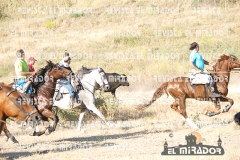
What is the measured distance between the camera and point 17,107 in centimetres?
1127

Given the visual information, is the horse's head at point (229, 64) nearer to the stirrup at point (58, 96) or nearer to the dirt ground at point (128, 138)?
the dirt ground at point (128, 138)

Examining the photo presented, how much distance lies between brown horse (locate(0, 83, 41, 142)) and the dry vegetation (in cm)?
107

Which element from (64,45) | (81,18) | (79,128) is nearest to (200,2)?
(81,18)

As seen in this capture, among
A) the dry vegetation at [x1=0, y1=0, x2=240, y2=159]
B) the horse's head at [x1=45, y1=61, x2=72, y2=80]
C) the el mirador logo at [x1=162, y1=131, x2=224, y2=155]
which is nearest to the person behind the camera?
the el mirador logo at [x1=162, y1=131, x2=224, y2=155]

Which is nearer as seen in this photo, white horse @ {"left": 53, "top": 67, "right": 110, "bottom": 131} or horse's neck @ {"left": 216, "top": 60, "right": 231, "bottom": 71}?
white horse @ {"left": 53, "top": 67, "right": 110, "bottom": 131}

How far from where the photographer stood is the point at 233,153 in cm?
1030

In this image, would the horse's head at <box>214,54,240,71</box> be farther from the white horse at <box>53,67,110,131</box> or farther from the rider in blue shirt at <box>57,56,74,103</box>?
the rider in blue shirt at <box>57,56,74,103</box>

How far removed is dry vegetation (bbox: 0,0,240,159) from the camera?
44.1 ft

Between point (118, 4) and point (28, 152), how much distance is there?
39.3 meters

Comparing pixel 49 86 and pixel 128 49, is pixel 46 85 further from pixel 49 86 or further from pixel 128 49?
pixel 128 49

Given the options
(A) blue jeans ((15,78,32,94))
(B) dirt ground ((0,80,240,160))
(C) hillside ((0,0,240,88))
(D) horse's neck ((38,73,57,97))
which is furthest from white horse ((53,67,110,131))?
(C) hillside ((0,0,240,88))

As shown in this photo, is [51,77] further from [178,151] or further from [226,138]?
[226,138]

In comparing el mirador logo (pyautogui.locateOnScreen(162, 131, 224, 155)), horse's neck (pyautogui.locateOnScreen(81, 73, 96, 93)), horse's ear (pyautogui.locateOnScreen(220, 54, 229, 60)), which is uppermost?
horse's ear (pyautogui.locateOnScreen(220, 54, 229, 60))

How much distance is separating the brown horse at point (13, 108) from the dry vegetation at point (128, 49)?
1.07m
